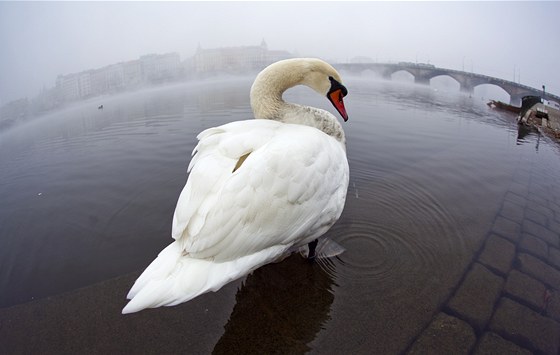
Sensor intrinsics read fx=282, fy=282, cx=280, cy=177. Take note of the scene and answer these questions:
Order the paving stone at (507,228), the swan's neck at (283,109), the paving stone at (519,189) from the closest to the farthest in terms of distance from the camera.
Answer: the swan's neck at (283,109), the paving stone at (507,228), the paving stone at (519,189)

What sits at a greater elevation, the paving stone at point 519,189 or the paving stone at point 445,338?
the paving stone at point 519,189

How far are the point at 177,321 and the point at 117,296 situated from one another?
0.77 metres

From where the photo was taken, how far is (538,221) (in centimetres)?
375

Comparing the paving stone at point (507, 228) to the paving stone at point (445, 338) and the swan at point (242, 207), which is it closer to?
the paving stone at point (445, 338)

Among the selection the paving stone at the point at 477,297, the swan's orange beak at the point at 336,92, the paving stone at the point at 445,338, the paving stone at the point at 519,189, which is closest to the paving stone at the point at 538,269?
the paving stone at the point at 477,297

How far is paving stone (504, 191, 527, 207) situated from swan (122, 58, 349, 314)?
328 cm

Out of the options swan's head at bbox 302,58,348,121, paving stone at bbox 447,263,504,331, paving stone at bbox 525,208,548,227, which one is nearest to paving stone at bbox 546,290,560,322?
paving stone at bbox 447,263,504,331

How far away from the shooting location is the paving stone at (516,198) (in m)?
4.26

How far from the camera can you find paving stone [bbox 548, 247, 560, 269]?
3.00 meters

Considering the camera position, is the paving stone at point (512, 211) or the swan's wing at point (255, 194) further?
the paving stone at point (512, 211)

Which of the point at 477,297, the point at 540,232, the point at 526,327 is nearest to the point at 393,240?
the point at 477,297

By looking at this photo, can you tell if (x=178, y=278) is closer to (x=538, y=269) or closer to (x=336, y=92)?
(x=336, y=92)

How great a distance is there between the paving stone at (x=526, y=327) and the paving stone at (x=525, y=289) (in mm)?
110

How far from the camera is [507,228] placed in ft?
11.9
